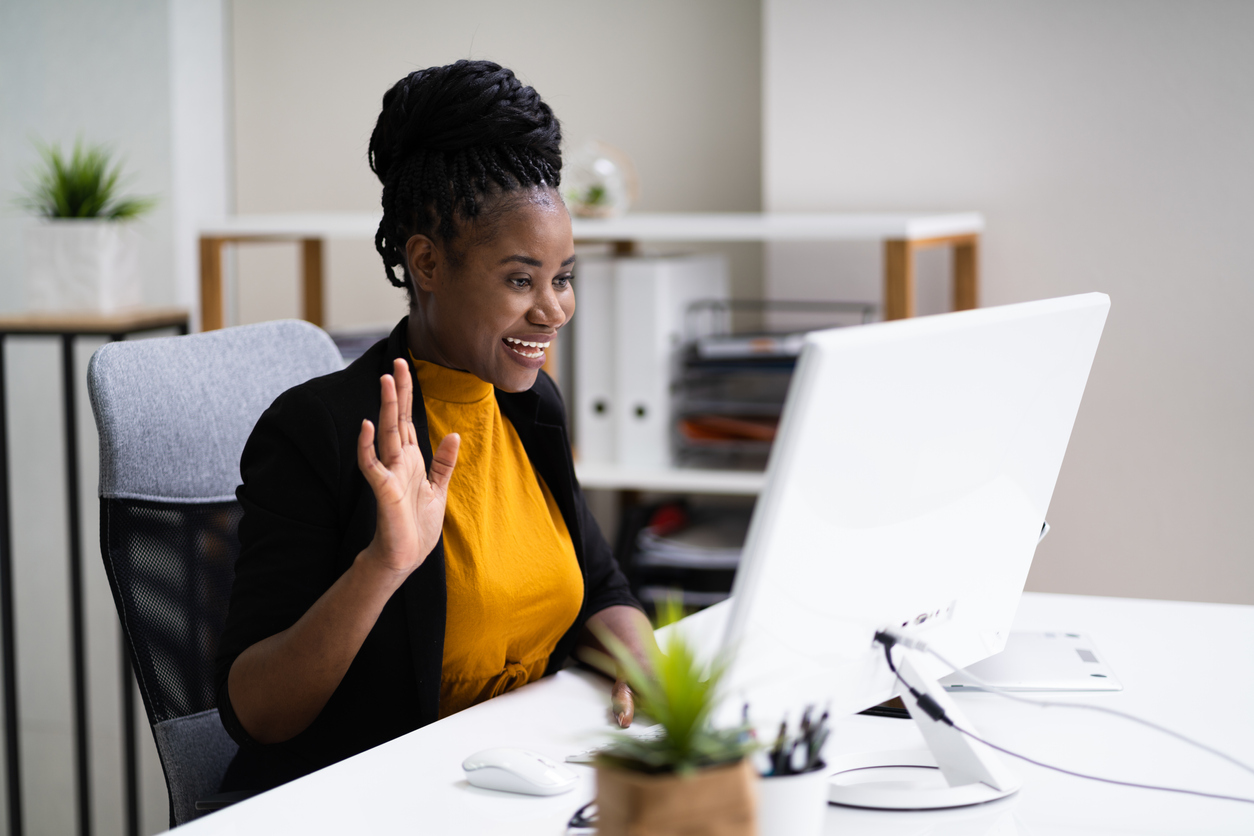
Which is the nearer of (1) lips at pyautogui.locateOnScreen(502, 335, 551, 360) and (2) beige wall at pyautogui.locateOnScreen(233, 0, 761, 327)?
(1) lips at pyautogui.locateOnScreen(502, 335, 551, 360)

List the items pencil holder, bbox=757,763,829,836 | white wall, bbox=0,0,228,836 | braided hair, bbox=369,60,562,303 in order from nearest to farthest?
pencil holder, bbox=757,763,829,836 → braided hair, bbox=369,60,562,303 → white wall, bbox=0,0,228,836

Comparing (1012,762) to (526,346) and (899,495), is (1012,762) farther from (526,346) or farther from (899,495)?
(526,346)

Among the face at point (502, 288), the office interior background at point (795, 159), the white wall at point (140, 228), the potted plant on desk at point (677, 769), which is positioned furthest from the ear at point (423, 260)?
the white wall at point (140, 228)

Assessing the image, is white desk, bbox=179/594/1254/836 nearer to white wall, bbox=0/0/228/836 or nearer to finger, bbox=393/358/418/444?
finger, bbox=393/358/418/444

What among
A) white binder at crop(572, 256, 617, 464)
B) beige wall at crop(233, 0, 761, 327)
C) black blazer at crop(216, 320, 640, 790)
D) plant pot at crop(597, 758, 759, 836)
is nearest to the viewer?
plant pot at crop(597, 758, 759, 836)

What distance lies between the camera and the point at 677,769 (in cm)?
56

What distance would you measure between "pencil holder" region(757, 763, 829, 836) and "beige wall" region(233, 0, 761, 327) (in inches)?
69.3

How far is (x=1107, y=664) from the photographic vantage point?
116 cm

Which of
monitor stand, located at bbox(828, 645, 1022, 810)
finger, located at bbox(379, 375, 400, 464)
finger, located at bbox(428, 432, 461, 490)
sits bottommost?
monitor stand, located at bbox(828, 645, 1022, 810)

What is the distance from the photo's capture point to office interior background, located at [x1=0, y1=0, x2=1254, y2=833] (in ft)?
6.40

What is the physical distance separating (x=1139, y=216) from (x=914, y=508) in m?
1.43

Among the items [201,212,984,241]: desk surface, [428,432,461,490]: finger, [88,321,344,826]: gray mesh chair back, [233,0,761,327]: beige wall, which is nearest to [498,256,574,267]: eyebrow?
[428,432,461,490]: finger

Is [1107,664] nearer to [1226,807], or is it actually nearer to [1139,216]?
[1226,807]

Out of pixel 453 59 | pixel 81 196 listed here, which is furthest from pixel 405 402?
pixel 453 59
